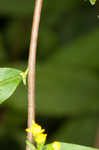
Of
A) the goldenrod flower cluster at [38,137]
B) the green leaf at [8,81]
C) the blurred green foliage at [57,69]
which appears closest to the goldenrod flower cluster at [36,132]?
the goldenrod flower cluster at [38,137]

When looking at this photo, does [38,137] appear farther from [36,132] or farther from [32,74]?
[32,74]

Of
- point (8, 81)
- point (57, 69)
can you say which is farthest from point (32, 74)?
point (57, 69)

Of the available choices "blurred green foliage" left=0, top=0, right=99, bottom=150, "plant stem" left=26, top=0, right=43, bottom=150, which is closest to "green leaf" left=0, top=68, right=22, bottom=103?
"plant stem" left=26, top=0, right=43, bottom=150

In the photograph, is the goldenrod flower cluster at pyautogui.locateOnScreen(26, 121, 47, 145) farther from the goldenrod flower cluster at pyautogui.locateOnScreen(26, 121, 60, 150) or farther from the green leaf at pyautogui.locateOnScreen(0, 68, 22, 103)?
the green leaf at pyautogui.locateOnScreen(0, 68, 22, 103)

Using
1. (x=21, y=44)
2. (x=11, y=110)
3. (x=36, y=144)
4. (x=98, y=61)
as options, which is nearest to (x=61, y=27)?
(x=21, y=44)

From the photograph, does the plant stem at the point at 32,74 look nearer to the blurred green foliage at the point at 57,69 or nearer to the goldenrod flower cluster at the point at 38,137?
the goldenrod flower cluster at the point at 38,137

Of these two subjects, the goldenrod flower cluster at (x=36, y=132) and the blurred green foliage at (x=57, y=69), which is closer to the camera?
the goldenrod flower cluster at (x=36, y=132)

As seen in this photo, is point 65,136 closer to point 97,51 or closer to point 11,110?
point 11,110
